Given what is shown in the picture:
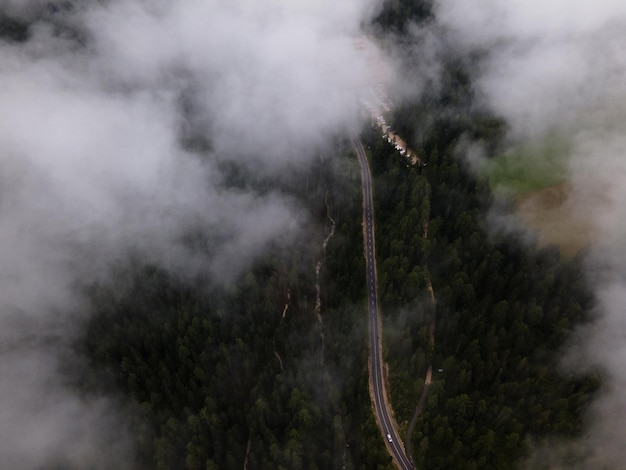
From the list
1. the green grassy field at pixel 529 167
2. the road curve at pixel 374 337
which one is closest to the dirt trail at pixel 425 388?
the road curve at pixel 374 337

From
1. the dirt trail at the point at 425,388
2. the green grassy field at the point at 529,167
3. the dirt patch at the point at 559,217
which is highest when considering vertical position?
the green grassy field at the point at 529,167

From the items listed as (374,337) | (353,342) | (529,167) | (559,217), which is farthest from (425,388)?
(529,167)

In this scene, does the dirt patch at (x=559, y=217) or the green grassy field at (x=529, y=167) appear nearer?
the dirt patch at (x=559, y=217)

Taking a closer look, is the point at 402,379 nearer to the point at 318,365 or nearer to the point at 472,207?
the point at 318,365

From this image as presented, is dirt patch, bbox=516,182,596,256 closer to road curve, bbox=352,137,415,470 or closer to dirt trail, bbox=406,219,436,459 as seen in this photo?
dirt trail, bbox=406,219,436,459

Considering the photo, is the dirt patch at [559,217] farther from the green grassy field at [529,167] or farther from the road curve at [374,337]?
the road curve at [374,337]

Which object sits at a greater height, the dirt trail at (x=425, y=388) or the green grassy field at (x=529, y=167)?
the green grassy field at (x=529, y=167)
